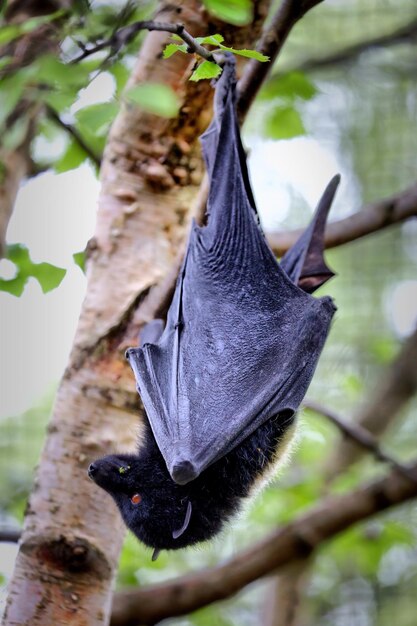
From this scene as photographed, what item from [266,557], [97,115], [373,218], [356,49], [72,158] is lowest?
[266,557]

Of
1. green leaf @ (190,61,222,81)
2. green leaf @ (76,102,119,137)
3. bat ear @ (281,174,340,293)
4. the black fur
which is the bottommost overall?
the black fur

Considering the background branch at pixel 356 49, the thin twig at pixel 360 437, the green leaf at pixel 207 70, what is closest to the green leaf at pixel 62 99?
the green leaf at pixel 207 70

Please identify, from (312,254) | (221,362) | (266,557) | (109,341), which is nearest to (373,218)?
(312,254)

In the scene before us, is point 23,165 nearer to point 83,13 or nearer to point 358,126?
point 83,13

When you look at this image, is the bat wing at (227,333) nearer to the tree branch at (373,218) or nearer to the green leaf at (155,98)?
the tree branch at (373,218)

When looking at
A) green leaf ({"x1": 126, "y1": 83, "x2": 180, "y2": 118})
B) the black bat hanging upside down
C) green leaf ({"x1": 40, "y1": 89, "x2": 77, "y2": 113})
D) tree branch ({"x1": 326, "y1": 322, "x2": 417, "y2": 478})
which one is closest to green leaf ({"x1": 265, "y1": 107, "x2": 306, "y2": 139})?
the black bat hanging upside down

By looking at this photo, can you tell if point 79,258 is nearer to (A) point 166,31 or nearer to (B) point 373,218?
(B) point 373,218

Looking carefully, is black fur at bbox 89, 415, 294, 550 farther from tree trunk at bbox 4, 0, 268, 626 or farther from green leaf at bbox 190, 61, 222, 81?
green leaf at bbox 190, 61, 222, 81
